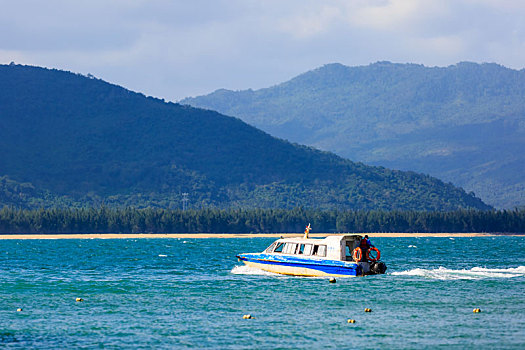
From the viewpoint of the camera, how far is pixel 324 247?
240 feet

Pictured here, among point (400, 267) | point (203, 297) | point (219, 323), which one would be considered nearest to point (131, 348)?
point (219, 323)

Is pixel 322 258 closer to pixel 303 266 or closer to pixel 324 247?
pixel 324 247

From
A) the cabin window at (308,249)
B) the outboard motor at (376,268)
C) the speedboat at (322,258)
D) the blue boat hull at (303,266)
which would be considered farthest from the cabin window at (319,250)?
the outboard motor at (376,268)

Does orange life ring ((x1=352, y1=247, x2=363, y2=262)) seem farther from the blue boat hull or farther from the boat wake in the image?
the boat wake

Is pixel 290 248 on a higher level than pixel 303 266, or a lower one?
higher

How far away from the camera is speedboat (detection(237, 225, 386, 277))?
7181 centimetres

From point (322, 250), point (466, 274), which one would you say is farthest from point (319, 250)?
point (466, 274)

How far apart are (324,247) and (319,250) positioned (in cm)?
49

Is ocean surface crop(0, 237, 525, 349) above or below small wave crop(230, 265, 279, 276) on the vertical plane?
below

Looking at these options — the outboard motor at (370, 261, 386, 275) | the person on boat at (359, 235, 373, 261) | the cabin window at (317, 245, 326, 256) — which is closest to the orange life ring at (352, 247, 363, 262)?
the person on boat at (359, 235, 373, 261)

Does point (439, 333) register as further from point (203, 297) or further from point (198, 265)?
point (198, 265)

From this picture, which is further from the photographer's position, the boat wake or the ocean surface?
the boat wake

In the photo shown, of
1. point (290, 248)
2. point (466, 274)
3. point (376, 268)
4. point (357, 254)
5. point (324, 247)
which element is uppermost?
point (324, 247)

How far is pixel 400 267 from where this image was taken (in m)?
93.9
